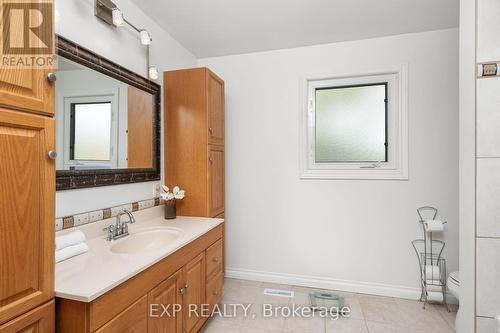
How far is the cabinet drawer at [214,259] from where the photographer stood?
1.87 meters

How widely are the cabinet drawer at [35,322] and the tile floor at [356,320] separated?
1.26 metres

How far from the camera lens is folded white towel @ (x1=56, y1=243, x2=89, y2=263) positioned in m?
1.20

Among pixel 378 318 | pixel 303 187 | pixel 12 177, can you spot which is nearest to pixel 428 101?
pixel 303 187

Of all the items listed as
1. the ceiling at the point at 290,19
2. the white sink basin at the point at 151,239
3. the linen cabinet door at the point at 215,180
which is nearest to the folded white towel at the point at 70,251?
the white sink basin at the point at 151,239

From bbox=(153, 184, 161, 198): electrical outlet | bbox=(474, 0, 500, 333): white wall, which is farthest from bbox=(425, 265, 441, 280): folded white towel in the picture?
bbox=(153, 184, 161, 198): electrical outlet

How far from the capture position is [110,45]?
5.71ft

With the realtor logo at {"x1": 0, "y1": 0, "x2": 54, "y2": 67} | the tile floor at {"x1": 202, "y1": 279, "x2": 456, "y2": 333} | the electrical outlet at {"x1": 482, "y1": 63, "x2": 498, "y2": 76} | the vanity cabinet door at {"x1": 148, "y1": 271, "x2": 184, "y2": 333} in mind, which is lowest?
the tile floor at {"x1": 202, "y1": 279, "x2": 456, "y2": 333}

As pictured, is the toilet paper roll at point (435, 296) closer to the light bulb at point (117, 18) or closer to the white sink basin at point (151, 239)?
the white sink basin at point (151, 239)

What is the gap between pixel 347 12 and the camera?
2.04 metres

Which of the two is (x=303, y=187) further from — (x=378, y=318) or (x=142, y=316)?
(x=142, y=316)

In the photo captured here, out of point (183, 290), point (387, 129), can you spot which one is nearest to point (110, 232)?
point (183, 290)

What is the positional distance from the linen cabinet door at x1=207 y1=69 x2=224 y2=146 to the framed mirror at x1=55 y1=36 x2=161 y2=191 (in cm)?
44

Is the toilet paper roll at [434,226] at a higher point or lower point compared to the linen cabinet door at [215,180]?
lower

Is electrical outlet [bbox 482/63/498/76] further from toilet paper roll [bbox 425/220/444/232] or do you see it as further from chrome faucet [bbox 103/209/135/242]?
chrome faucet [bbox 103/209/135/242]
